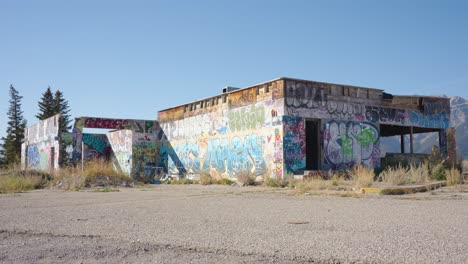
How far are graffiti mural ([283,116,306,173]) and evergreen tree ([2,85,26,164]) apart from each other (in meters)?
33.3

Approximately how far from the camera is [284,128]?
18609 millimetres

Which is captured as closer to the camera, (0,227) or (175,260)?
(175,260)

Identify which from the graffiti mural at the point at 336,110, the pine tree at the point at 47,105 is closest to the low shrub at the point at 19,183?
the graffiti mural at the point at 336,110

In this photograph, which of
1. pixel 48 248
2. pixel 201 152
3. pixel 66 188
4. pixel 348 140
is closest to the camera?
pixel 48 248

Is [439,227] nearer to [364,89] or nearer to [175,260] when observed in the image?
[175,260]

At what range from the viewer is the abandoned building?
1902 cm

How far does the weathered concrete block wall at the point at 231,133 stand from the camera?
19234 millimetres

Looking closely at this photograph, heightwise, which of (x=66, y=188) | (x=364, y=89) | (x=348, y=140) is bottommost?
(x=66, y=188)

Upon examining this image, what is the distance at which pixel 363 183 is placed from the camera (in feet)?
40.6

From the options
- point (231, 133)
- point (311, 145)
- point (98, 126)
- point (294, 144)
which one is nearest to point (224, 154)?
point (231, 133)

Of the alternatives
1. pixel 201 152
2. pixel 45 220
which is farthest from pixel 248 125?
pixel 45 220

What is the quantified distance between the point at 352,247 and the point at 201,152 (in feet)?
66.9

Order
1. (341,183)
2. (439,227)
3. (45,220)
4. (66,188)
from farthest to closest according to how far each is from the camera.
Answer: (66,188) → (341,183) → (45,220) → (439,227)

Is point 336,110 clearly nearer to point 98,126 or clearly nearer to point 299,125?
point 299,125
